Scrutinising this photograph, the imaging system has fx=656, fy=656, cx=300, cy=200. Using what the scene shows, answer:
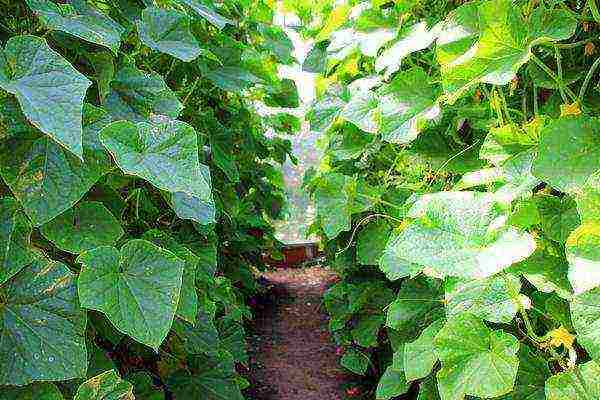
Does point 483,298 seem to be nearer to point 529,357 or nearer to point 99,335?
point 529,357

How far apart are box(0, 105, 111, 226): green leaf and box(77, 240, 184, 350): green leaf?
83 millimetres

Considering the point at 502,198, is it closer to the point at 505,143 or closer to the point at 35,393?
the point at 505,143

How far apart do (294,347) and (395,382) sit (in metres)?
1.70

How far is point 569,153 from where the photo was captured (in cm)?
88

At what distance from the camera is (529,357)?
1.05 meters

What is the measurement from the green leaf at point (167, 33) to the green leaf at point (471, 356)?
719 mm

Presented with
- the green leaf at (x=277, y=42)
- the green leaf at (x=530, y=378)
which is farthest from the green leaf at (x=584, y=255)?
the green leaf at (x=277, y=42)

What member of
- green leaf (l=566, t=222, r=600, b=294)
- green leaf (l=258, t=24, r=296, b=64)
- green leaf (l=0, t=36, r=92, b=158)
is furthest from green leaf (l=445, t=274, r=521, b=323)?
green leaf (l=258, t=24, r=296, b=64)

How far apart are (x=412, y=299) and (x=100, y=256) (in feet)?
2.97

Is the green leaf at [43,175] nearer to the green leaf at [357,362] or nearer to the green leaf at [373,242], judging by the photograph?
the green leaf at [373,242]


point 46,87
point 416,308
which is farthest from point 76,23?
point 416,308

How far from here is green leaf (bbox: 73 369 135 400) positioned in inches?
34.0

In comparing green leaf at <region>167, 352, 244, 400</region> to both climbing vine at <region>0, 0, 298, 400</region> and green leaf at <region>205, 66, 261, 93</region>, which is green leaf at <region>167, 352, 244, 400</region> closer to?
climbing vine at <region>0, 0, 298, 400</region>

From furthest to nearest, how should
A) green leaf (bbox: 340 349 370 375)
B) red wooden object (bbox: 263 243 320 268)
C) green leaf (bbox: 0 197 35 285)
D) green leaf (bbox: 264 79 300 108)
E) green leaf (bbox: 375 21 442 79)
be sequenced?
red wooden object (bbox: 263 243 320 268)
green leaf (bbox: 264 79 300 108)
green leaf (bbox: 340 349 370 375)
green leaf (bbox: 375 21 442 79)
green leaf (bbox: 0 197 35 285)
